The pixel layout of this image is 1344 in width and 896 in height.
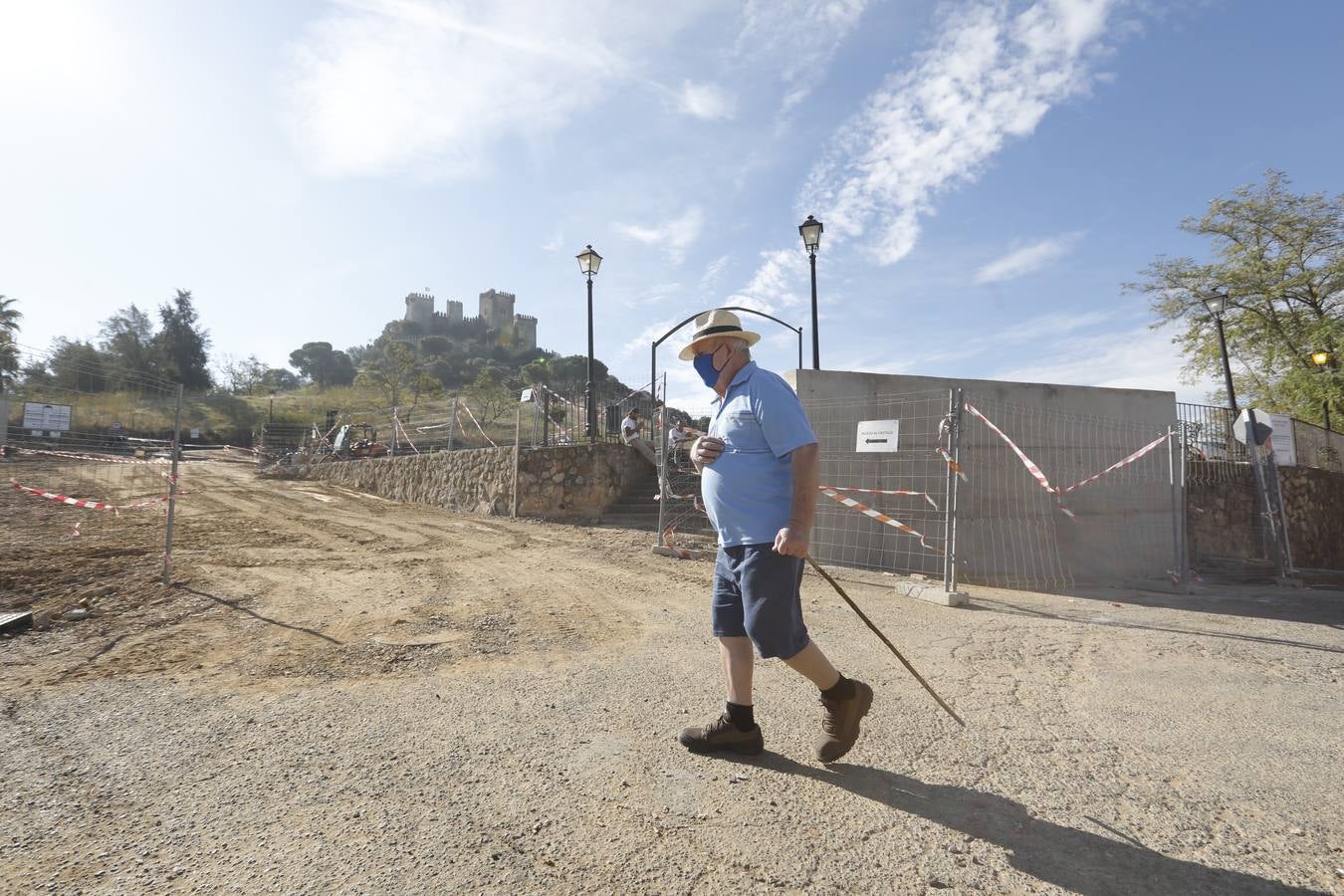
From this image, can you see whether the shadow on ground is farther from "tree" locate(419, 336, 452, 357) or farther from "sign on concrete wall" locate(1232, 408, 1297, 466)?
"tree" locate(419, 336, 452, 357)

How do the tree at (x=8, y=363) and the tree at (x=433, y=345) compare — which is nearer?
the tree at (x=8, y=363)

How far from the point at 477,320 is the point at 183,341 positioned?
70589mm

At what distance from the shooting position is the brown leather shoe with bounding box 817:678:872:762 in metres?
2.23

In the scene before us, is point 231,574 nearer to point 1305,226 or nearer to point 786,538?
point 786,538

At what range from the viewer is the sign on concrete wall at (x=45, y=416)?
9.88 m

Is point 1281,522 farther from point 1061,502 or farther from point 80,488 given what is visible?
point 80,488

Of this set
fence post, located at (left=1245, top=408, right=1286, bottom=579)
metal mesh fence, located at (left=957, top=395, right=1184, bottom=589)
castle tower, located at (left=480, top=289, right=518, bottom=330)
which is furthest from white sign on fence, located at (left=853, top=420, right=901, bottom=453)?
castle tower, located at (left=480, top=289, right=518, bottom=330)

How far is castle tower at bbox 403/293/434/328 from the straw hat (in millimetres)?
124207

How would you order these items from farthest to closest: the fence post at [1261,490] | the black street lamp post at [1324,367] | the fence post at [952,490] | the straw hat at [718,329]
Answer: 1. the black street lamp post at [1324,367]
2. the fence post at [1261,490]
3. the fence post at [952,490]
4. the straw hat at [718,329]

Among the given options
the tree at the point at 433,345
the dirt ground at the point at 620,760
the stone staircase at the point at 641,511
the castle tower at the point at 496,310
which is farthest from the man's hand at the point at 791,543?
the castle tower at the point at 496,310

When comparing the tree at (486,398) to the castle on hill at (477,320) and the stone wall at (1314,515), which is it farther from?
the castle on hill at (477,320)

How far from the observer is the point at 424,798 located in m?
2.03

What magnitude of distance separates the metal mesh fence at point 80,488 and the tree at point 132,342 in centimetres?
3007

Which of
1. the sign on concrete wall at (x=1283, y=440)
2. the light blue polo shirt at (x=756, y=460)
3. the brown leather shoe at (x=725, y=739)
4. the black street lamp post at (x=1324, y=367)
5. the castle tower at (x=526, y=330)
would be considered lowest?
the brown leather shoe at (x=725, y=739)
